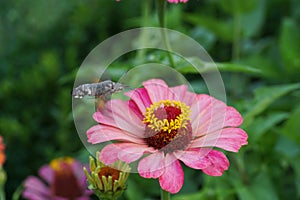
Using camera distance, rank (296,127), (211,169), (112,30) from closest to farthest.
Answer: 1. (211,169)
2. (296,127)
3. (112,30)

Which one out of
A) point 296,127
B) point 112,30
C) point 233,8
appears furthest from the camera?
point 112,30

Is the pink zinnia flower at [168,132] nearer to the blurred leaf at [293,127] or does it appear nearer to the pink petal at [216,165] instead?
the pink petal at [216,165]

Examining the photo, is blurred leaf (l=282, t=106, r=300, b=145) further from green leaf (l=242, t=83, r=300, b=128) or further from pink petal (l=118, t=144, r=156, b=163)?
pink petal (l=118, t=144, r=156, b=163)

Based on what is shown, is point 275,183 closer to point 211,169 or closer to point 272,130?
point 272,130

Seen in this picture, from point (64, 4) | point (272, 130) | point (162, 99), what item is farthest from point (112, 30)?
point (162, 99)

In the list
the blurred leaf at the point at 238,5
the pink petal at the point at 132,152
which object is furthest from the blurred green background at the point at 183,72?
the pink petal at the point at 132,152

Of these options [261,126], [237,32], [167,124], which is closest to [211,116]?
[167,124]
